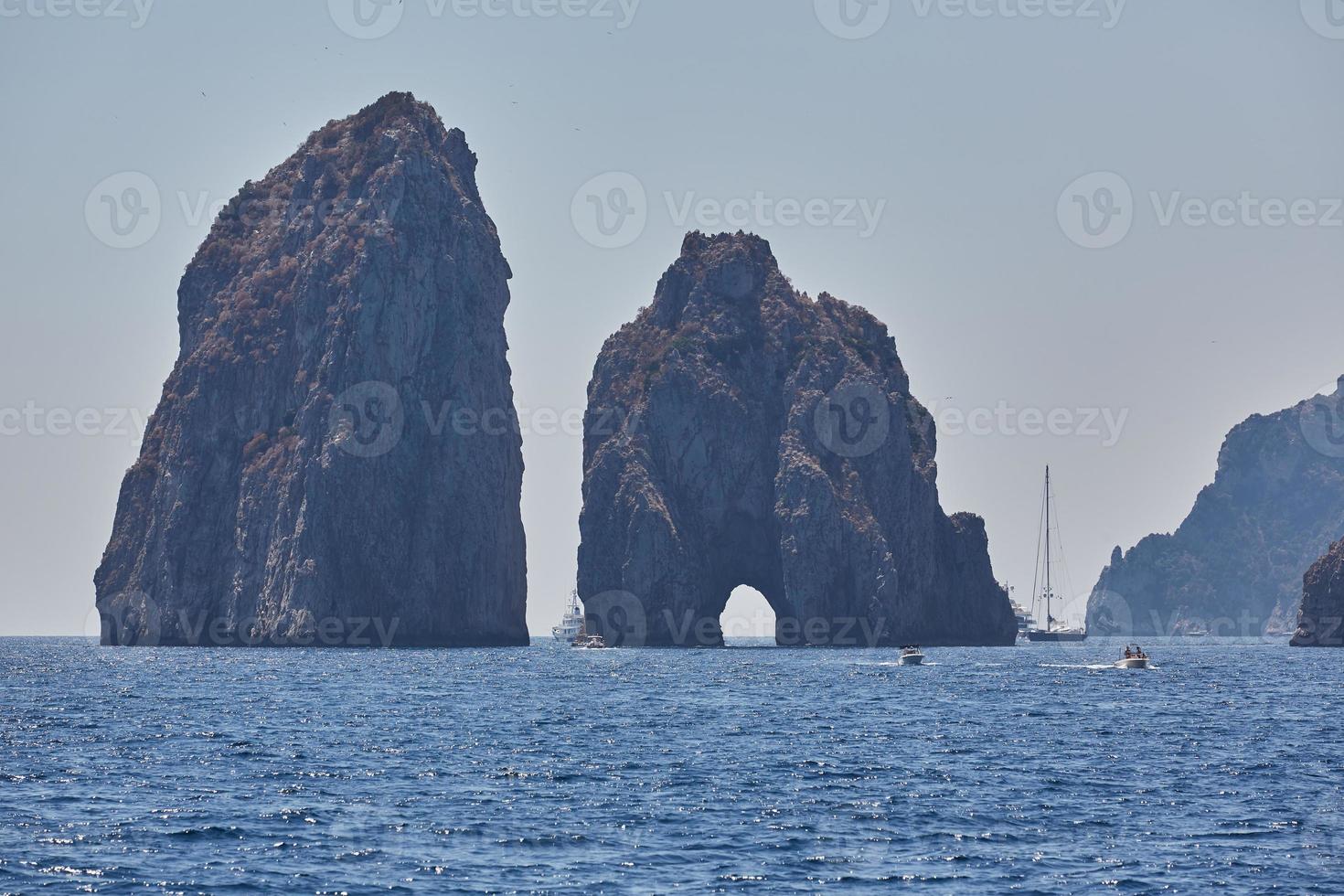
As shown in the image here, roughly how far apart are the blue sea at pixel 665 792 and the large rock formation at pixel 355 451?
8740 centimetres

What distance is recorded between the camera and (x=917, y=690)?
9575 centimetres

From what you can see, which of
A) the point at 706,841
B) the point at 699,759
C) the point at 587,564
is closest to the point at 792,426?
the point at 587,564

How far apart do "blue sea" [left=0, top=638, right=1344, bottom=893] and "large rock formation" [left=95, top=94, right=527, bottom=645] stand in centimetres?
8740

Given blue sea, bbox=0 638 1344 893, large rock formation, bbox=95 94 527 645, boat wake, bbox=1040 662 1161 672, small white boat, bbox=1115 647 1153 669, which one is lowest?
blue sea, bbox=0 638 1344 893

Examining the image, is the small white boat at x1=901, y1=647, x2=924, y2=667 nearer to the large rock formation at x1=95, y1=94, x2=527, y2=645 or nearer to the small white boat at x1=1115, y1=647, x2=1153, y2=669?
the small white boat at x1=1115, y1=647, x2=1153, y2=669

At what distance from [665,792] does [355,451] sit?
136225 mm

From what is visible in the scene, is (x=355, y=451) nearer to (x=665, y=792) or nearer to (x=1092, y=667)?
(x=1092, y=667)

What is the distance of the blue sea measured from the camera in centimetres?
3544

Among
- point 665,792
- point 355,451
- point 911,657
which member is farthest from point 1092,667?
point 665,792

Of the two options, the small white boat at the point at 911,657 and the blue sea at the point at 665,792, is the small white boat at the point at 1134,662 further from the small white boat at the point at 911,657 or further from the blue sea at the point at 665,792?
the blue sea at the point at 665,792

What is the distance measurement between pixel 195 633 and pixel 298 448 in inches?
993

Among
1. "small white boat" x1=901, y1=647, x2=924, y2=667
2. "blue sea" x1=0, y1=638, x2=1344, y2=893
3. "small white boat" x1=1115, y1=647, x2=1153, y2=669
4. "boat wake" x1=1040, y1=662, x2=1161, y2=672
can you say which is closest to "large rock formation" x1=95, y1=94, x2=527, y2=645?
"small white boat" x1=901, y1=647, x2=924, y2=667

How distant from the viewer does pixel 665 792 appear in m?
47.5

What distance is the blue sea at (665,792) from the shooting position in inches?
1395
